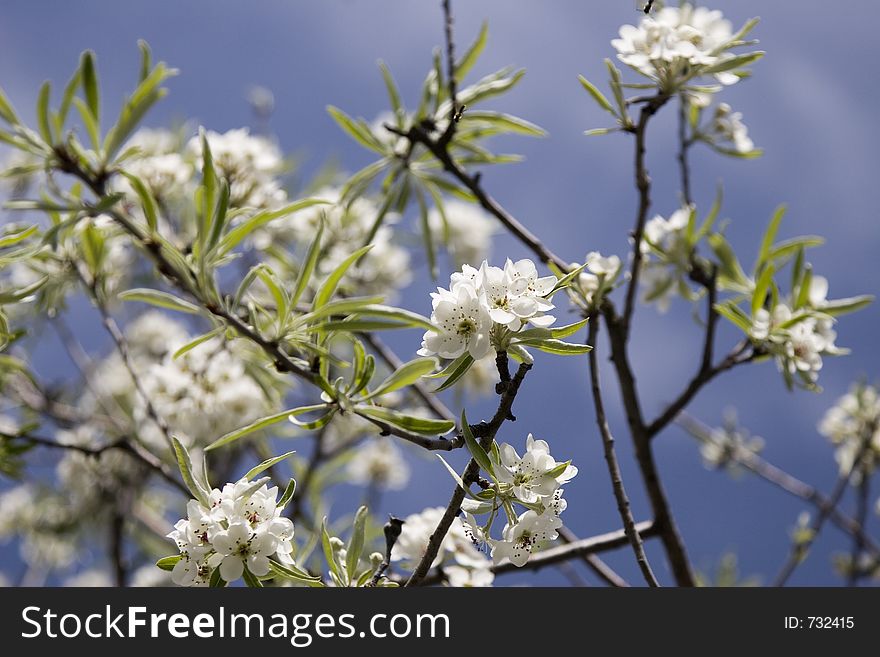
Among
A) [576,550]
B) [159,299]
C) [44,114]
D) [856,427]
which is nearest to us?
[159,299]

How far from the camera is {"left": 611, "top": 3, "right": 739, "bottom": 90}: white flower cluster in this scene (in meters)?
1.69

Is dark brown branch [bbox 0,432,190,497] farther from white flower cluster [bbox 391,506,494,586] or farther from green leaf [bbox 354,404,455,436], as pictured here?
green leaf [bbox 354,404,455,436]

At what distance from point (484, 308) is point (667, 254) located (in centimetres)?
116

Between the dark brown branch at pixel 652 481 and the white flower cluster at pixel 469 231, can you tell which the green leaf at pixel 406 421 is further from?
the white flower cluster at pixel 469 231

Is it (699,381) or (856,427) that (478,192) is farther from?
(856,427)

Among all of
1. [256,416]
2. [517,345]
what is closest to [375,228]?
[256,416]

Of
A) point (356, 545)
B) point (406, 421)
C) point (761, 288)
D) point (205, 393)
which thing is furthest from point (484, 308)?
point (205, 393)

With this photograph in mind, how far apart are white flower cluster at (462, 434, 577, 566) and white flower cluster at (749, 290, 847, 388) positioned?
0.87m

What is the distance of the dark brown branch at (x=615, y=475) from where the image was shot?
139 centimetres

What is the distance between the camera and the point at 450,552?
1.72m

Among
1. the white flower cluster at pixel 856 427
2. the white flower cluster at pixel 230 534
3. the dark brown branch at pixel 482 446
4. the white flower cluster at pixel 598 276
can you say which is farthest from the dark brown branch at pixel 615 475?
the white flower cluster at pixel 856 427
